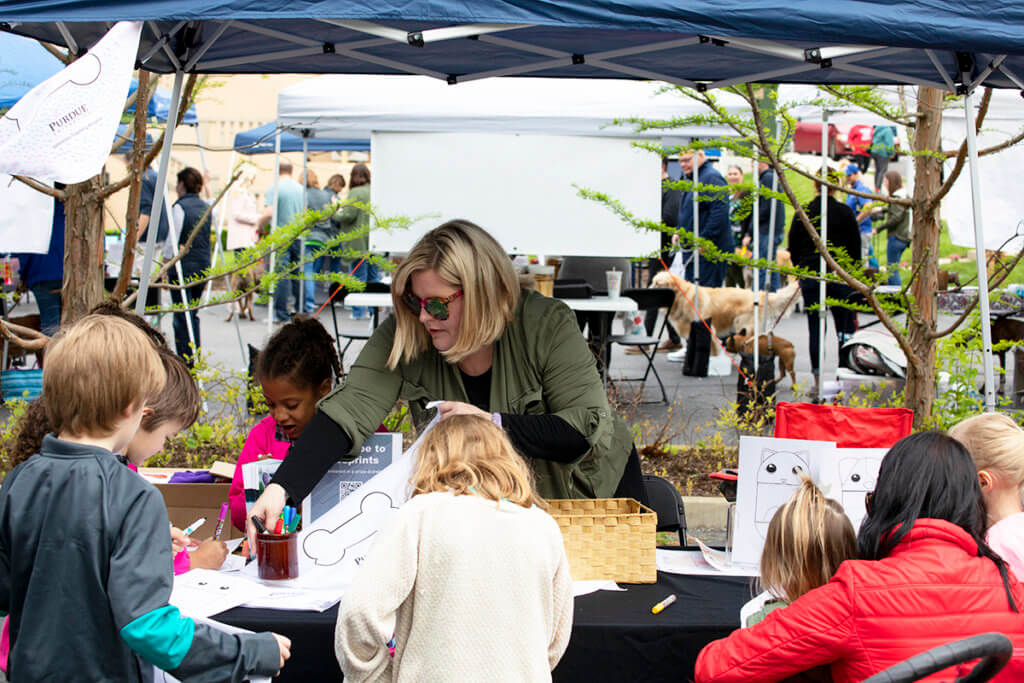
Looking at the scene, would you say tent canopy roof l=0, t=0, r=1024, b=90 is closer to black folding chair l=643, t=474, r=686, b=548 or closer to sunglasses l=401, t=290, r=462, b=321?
sunglasses l=401, t=290, r=462, b=321

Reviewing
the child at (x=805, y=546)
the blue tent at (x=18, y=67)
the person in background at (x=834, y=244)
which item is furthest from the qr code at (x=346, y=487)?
the person in background at (x=834, y=244)

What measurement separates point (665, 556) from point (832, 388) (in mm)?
5357

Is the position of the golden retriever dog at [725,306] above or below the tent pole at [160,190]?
below

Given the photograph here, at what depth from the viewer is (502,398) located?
9.19 ft

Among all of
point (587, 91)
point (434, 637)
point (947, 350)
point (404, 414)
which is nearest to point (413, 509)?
point (434, 637)

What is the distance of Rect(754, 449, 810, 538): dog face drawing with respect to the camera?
2.51 metres

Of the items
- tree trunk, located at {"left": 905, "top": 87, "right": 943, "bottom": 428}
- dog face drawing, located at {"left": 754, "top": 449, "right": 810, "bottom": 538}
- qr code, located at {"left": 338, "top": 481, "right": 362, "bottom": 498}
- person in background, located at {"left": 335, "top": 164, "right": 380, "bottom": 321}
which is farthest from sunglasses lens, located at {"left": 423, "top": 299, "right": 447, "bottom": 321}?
person in background, located at {"left": 335, "top": 164, "right": 380, "bottom": 321}

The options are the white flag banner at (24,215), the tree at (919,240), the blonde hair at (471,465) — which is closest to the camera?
the blonde hair at (471,465)

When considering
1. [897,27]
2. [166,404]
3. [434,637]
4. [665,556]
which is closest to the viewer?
[434,637]

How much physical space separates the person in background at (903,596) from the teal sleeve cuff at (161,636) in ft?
3.25

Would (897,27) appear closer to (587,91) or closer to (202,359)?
(202,359)

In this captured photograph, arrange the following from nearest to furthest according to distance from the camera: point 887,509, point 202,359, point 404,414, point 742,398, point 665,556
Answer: point 887,509, point 665,556, point 404,414, point 202,359, point 742,398

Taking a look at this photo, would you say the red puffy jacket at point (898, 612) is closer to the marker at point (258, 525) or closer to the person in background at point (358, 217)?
the marker at point (258, 525)

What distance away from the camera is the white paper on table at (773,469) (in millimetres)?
2512
